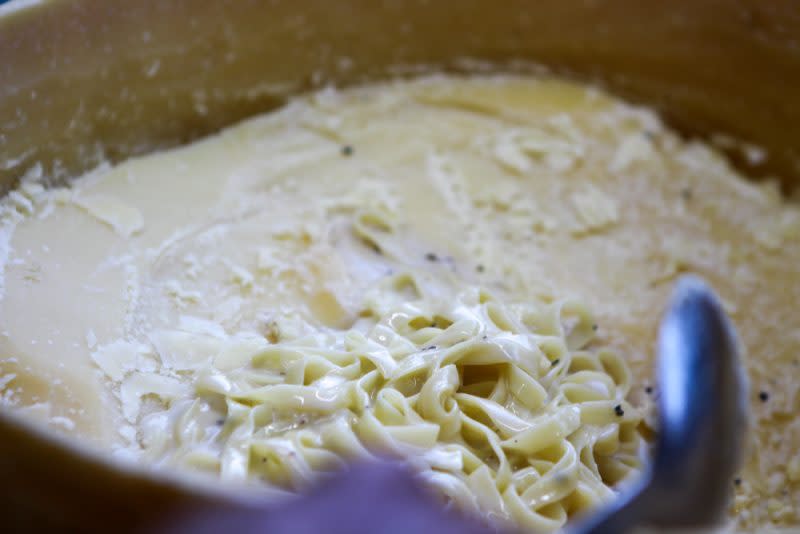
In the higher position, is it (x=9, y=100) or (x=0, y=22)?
(x=0, y=22)

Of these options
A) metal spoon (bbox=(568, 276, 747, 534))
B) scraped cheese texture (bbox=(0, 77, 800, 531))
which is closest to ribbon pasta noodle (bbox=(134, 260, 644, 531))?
scraped cheese texture (bbox=(0, 77, 800, 531))

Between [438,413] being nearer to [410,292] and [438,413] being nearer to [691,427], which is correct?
[410,292]

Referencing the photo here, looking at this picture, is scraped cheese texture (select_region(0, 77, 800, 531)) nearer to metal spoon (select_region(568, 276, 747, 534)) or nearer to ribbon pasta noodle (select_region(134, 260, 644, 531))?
ribbon pasta noodle (select_region(134, 260, 644, 531))

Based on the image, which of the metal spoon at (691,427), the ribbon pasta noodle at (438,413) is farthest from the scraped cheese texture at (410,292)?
the metal spoon at (691,427)

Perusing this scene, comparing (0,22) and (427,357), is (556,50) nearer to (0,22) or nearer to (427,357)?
(427,357)

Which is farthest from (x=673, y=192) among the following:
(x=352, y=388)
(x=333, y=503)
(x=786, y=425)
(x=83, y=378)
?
(x=333, y=503)

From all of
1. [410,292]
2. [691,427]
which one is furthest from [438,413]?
[691,427]
